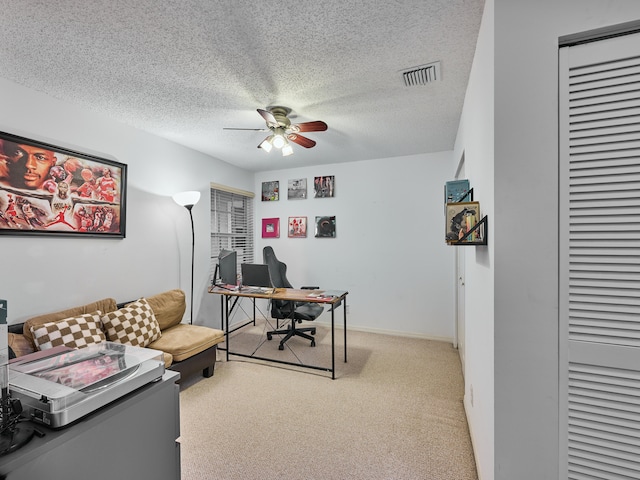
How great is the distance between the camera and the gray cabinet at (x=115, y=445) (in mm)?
643

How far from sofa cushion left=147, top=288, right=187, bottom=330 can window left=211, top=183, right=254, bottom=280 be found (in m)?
0.89

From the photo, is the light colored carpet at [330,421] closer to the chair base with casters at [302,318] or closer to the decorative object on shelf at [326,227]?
the chair base with casters at [302,318]

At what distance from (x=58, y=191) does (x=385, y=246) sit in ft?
12.0

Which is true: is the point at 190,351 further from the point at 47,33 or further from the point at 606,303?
the point at 606,303

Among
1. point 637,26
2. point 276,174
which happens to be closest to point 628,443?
point 637,26

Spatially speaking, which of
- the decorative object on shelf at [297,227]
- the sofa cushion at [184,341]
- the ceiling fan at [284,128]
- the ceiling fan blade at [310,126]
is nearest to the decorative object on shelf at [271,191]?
the decorative object on shelf at [297,227]

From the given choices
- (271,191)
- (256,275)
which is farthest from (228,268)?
(271,191)

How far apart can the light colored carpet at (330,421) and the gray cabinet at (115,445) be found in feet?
3.45

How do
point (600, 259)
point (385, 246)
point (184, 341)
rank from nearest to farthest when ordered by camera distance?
point (600, 259) → point (184, 341) → point (385, 246)

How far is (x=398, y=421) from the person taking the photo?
7.02ft

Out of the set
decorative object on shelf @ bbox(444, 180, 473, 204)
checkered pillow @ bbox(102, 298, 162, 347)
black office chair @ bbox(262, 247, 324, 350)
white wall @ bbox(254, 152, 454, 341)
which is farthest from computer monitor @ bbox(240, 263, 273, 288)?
decorative object on shelf @ bbox(444, 180, 473, 204)

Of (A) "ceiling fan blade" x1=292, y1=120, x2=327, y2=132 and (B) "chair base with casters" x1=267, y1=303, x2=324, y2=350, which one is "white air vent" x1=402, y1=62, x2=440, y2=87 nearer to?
(A) "ceiling fan blade" x1=292, y1=120, x2=327, y2=132

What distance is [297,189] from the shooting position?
4.66 metres

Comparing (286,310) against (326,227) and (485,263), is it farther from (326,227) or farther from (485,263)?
(485,263)
